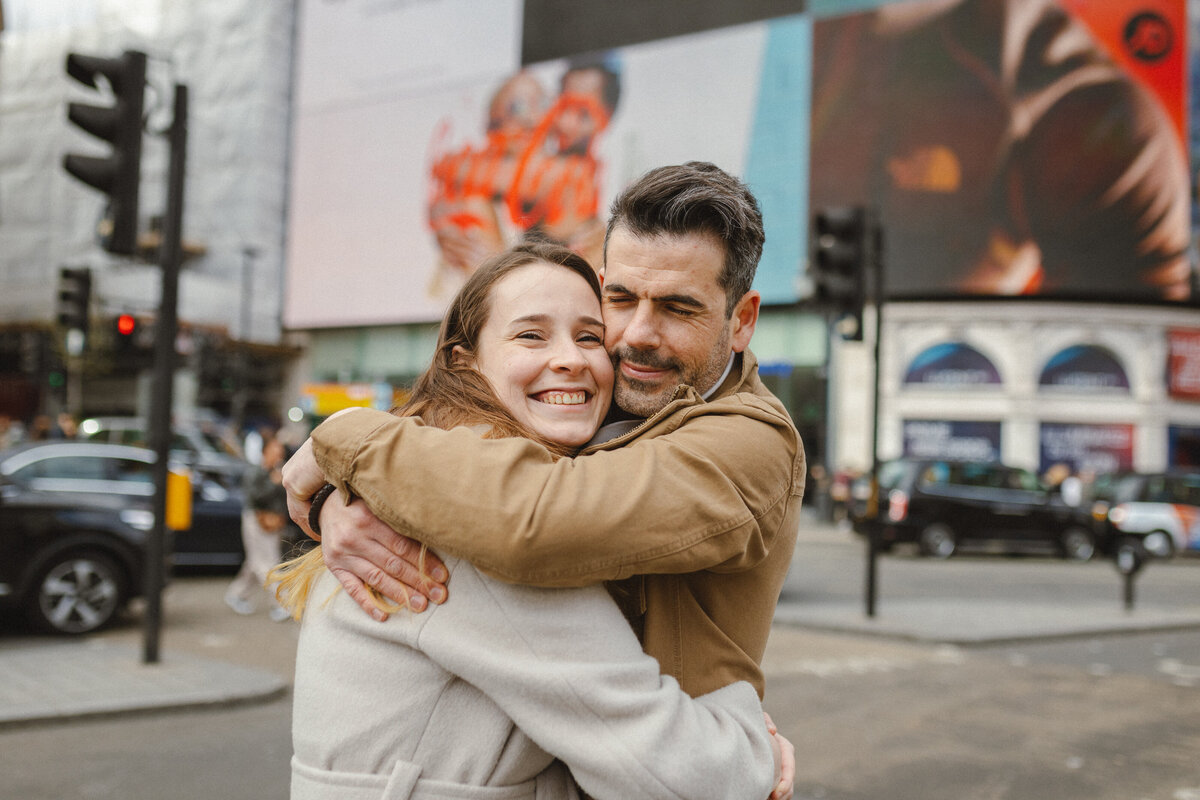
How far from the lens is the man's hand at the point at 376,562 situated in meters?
1.44

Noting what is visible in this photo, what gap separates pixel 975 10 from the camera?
1284 inches

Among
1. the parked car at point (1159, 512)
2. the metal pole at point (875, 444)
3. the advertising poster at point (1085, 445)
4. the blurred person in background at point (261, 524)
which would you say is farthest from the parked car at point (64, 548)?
the advertising poster at point (1085, 445)

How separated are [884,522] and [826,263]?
9752 mm

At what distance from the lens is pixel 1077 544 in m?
18.9

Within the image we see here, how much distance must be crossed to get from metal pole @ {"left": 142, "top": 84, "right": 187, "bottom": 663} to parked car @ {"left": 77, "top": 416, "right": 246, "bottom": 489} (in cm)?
512

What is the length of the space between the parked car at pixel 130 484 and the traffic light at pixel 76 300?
1.88 m

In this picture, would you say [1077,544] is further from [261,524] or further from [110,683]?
[110,683]

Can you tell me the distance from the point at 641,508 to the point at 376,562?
1.31ft

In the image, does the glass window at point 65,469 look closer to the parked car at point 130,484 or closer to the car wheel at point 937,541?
the parked car at point 130,484

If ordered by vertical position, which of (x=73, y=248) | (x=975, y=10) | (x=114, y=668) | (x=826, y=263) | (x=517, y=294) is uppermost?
(x=975, y=10)

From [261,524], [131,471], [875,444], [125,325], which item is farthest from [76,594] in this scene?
[875,444]

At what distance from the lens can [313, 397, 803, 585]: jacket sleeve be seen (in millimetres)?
1352

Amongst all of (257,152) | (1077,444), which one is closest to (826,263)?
(1077,444)

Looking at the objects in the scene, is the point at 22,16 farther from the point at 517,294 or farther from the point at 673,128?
the point at 517,294
